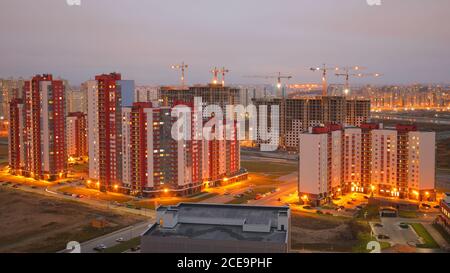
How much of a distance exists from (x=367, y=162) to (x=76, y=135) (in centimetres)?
1186

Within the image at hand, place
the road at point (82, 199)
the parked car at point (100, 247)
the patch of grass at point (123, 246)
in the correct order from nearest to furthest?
the patch of grass at point (123, 246) → the parked car at point (100, 247) → the road at point (82, 199)

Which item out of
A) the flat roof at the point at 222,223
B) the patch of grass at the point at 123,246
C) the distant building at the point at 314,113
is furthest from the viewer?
the distant building at the point at 314,113

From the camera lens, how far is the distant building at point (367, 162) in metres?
12.9

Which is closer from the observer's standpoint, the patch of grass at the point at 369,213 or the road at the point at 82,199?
the patch of grass at the point at 369,213

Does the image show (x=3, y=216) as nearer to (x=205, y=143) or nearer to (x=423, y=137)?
(x=205, y=143)

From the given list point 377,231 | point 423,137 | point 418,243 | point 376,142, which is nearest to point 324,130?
point 376,142

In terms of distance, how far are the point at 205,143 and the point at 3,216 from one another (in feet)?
19.6

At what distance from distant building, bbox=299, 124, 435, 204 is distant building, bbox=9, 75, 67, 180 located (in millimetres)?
8509

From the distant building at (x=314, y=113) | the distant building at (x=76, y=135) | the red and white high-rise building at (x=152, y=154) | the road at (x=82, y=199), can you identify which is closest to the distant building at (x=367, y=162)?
the red and white high-rise building at (x=152, y=154)

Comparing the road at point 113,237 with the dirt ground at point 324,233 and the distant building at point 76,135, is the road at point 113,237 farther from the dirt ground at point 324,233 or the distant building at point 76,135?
the distant building at point 76,135

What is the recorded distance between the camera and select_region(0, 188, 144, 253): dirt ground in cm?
955

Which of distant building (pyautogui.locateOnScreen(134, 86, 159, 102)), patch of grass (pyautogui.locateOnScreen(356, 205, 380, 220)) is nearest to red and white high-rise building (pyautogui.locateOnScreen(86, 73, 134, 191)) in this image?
patch of grass (pyautogui.locateOnScreen(356, 205, 380, 220))

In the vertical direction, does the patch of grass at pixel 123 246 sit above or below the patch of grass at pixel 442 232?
below

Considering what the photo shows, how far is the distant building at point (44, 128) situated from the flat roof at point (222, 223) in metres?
11.1
